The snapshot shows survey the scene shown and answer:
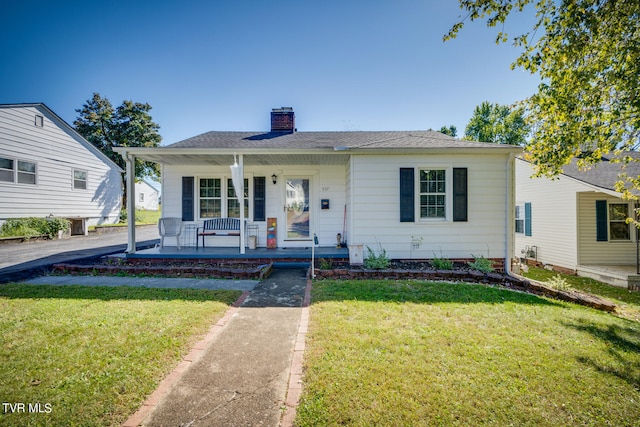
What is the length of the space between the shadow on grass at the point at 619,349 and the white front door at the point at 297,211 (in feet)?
20.9

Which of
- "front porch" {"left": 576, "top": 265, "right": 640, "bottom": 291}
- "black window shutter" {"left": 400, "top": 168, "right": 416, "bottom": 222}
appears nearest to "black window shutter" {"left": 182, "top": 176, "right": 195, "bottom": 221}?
"black window shutter" {"left": 400, "top": 168, "right": 416, "bottom": 222}

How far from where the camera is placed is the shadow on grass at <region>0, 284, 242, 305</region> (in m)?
4.68

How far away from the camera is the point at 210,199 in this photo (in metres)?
8.74

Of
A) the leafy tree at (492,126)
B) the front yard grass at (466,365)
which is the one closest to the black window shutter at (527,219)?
the front yard grass at (466,365)

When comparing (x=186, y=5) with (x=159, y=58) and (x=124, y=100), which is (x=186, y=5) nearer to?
(x=159, y=58)

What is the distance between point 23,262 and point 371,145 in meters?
9.77

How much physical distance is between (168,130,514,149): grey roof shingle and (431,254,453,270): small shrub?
2.96 m

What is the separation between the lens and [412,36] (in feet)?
27.5

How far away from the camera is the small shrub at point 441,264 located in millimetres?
6660

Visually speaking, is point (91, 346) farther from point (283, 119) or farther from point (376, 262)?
point (283, 119)

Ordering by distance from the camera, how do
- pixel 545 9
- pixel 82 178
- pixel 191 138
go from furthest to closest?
pixel 82 178 < pixel 191 138 < pixel 545 9

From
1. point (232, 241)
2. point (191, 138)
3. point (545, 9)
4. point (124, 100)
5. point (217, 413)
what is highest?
point (124, 100)

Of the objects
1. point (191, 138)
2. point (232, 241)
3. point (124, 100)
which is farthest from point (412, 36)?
point (124, 100)

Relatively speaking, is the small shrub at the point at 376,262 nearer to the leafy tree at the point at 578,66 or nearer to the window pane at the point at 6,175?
the leafy tree at the point at 578,66
